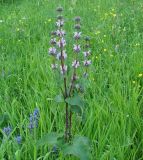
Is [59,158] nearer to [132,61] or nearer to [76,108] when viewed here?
[76,108]

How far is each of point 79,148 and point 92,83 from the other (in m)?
0.94

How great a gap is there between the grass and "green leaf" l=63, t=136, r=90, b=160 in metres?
0.15

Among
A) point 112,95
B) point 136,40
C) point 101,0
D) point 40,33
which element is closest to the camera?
point 112,95

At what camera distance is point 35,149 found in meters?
1.86

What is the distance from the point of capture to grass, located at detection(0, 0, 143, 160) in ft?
6.65

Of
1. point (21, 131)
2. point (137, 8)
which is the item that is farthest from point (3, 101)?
point (137, 8)

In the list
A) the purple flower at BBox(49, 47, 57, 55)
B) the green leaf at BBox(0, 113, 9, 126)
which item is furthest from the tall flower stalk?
the green leaf at BBox(0, 113, 9, 126)

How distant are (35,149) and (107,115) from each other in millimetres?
531

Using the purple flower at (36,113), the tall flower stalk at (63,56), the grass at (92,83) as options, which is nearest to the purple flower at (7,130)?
the grass at (92,83)

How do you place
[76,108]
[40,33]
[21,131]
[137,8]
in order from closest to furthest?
[76,108] → [21,131] → [40,33] → [137,8]

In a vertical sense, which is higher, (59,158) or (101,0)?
(101,0)

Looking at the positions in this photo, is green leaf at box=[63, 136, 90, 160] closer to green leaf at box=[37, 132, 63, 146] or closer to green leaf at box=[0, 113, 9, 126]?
green leaf at box=[37, 132, 63, 146]

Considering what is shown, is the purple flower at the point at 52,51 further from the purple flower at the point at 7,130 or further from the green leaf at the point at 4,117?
the green leaf at the point at 4,117

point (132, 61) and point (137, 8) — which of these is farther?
point (137, 8)
